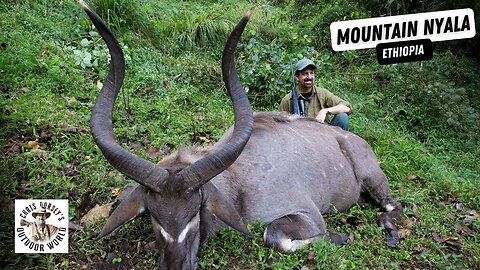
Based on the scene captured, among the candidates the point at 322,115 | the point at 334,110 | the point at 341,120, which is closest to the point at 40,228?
the point at 322,115

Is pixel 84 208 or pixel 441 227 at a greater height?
pixel 84 208

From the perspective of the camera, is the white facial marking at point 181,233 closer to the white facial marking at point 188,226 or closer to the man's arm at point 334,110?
the white facial marking at point 188,226

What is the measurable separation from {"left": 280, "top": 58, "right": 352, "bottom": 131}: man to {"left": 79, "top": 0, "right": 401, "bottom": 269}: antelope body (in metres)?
0.67

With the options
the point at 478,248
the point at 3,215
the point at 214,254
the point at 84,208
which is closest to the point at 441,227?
the point at 478,248

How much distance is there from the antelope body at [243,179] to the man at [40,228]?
66 cm

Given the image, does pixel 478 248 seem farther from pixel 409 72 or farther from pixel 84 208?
pixel 409 72

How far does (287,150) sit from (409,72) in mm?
5740

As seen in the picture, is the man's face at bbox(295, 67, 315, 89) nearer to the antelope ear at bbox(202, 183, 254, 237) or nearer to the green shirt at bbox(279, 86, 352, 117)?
the green shirt at bbox(279, 86, 352, 117)

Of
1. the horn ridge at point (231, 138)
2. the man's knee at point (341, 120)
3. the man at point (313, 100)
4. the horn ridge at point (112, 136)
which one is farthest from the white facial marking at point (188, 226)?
the man's knee at point (341, 120)

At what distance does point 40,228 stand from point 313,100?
4.36 meters

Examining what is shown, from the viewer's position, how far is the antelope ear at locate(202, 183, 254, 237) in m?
4.14

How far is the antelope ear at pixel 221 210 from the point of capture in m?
4.14

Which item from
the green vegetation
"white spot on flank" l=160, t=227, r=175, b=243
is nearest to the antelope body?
"white spot on flank" l=160, t=227, r=175, b=243

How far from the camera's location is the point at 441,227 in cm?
539
